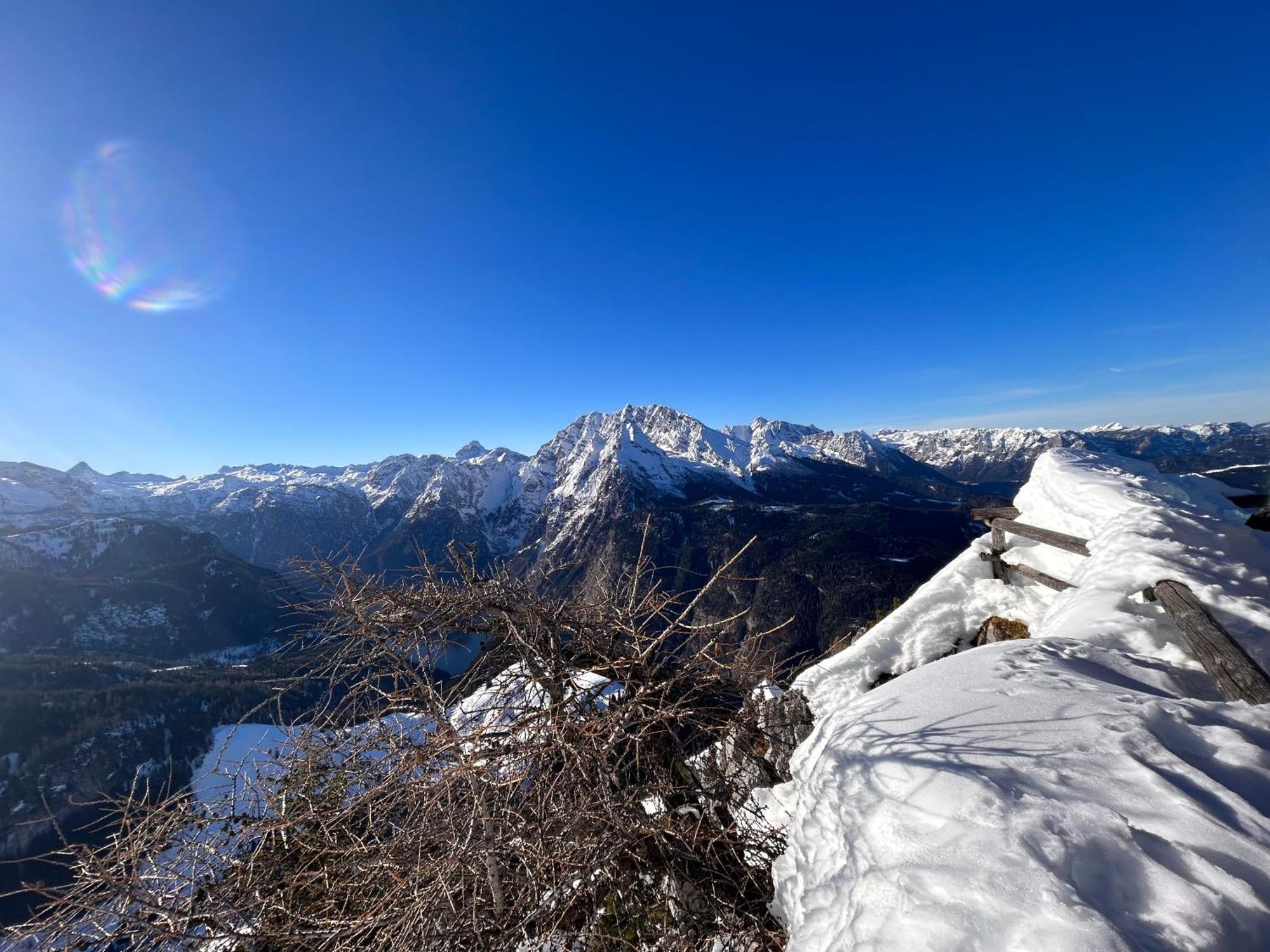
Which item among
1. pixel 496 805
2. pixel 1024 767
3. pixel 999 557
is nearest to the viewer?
pixel 1024 767

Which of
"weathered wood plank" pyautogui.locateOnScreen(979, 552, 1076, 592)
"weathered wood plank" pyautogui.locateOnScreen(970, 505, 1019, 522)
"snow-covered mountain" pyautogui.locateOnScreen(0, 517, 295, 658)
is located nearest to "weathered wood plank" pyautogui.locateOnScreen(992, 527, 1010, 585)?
"weathered wood plank" pyautogui.locateOnScreen(979, 552, 1076, 592)

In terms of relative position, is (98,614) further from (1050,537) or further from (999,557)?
(1050,537)

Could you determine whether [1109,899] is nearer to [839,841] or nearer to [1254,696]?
[839,841]

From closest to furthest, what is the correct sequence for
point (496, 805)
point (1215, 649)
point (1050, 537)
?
point (496, 805), point (1215, 649), point (1050, 537)

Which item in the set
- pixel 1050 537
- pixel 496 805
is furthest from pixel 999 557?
pixel 496 805

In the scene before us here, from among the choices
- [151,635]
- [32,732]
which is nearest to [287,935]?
[32,732]

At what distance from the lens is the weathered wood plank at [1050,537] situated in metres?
7.33

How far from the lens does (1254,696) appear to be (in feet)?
12.1

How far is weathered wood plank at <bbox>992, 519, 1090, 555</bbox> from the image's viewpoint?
7.33 m

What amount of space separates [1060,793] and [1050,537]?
6.67 m

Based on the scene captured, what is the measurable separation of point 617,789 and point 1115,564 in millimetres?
6561

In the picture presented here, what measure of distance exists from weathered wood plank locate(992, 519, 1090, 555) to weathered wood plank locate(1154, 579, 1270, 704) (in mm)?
2392

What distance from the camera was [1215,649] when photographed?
4.16 m

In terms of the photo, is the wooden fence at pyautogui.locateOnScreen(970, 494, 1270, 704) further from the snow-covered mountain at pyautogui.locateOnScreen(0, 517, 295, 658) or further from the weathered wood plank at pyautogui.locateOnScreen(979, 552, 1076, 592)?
the snow-covered mountain at pyautogui.locateOnScreen(0, 517, 295, 658)
